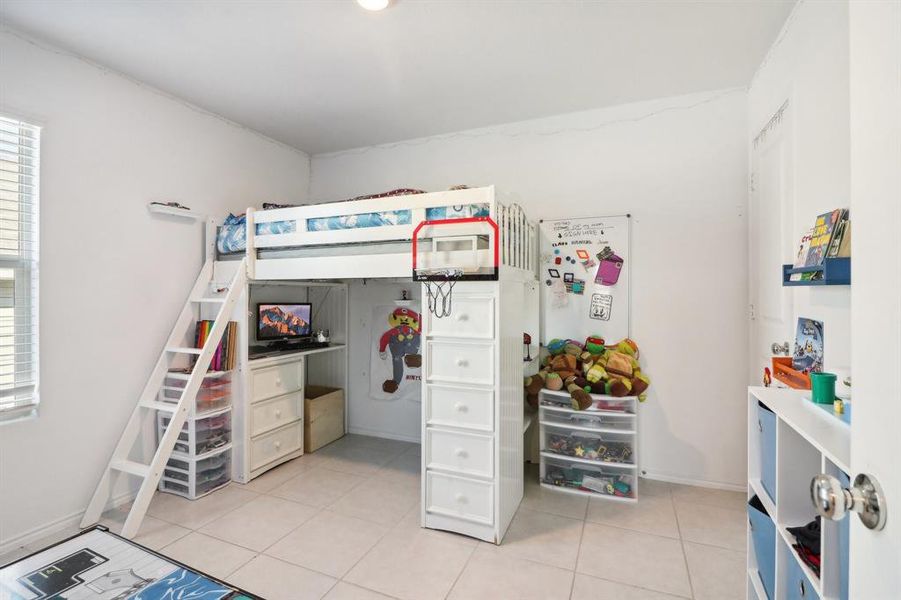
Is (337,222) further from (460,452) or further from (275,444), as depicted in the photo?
(275,444)

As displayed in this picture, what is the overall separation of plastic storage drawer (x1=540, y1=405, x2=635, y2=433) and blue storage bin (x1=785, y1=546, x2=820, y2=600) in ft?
4.48

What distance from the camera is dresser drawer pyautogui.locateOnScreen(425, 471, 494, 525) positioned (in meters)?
2.13

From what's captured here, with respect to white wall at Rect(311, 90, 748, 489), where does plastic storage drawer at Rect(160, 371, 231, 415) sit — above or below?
below

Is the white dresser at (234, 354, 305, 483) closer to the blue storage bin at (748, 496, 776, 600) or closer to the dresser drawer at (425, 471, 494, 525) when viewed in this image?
the dresser drawer at (425, 471, 494, 525)

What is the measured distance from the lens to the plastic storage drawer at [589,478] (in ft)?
8.47

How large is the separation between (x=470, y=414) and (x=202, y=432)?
Result: 1.77m

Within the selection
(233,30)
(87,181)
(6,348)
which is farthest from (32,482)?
(233,30)

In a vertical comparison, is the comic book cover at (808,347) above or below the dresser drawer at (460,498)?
above

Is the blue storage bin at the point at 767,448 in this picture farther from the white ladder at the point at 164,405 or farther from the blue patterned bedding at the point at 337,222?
the white ladder at the point at 164,405

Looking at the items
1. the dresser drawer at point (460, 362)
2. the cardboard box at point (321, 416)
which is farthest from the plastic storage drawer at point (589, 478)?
the cardboard box at point (321, 416)

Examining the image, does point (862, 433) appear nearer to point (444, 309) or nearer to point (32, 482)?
point (444, 309)

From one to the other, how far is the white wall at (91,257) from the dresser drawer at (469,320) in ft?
6.31

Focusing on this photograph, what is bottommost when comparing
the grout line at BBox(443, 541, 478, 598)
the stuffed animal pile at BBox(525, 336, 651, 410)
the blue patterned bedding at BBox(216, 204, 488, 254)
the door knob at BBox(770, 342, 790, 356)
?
the grout line at BBox(443, 541, 478, 598)

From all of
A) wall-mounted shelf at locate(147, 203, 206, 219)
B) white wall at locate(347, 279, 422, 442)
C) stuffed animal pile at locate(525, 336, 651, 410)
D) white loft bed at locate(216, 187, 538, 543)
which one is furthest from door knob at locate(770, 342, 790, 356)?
wall-mounted shelf at locate(147, 203, 206, 219)
